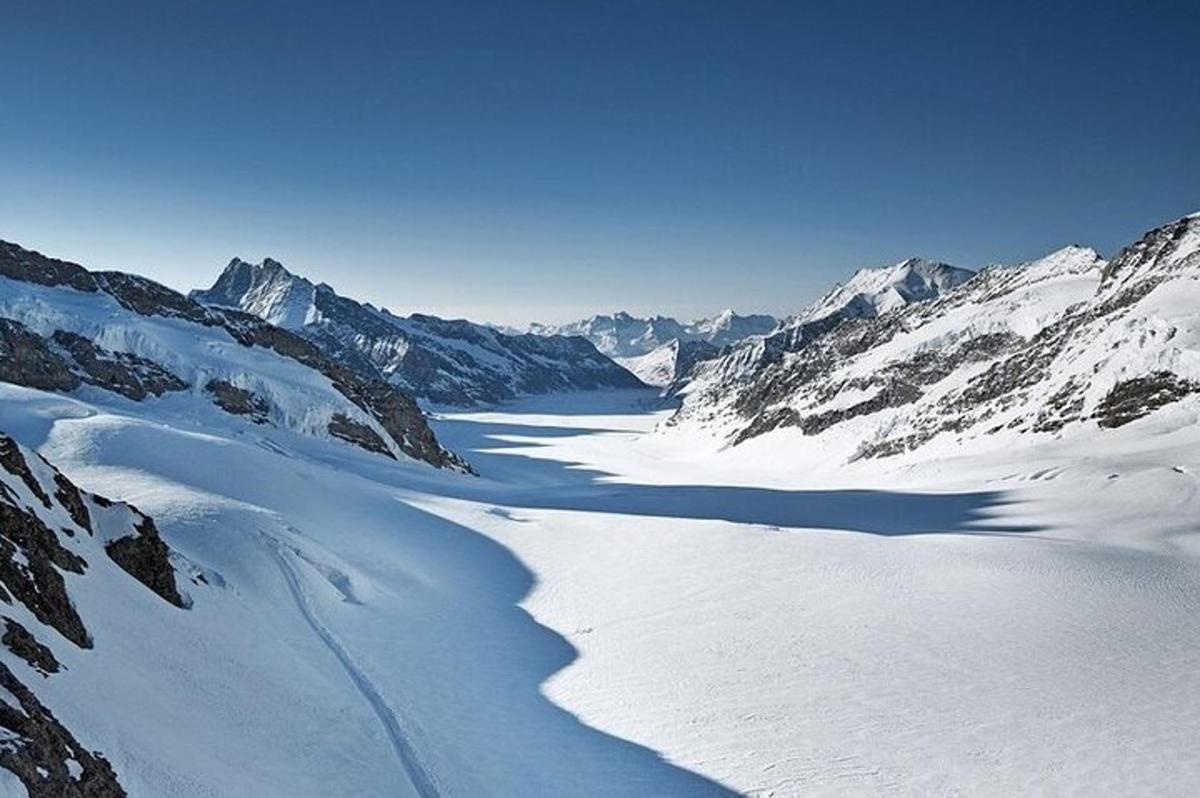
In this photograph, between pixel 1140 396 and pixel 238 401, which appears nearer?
pixel 1140 396

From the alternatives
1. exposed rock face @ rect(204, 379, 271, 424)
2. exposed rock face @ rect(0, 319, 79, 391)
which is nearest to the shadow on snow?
exposed rock face @ rect(204, 379, 271, 424)

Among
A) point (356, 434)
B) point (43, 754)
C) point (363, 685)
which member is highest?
point (43, 754)

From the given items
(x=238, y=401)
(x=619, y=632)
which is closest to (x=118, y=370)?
(x=238, y=401)

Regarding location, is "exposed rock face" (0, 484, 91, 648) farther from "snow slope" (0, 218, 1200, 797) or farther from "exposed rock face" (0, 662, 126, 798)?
"exposed rock face" (0, 662, 126, 798)

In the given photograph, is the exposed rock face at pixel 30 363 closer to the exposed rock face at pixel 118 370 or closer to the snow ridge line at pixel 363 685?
the exposed rock face at pixel 118 370

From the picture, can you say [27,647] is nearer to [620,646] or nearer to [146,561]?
[146,561]

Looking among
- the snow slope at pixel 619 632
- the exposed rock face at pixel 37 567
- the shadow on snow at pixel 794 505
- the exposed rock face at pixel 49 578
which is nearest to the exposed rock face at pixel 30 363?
the snow slope at pixel 619 632
